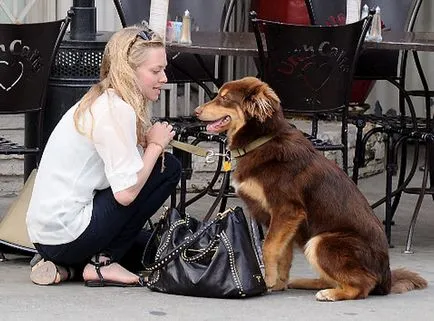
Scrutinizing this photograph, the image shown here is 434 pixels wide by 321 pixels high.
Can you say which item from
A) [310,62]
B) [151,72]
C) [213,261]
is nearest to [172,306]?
[213,261]

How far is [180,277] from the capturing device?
5.25 m

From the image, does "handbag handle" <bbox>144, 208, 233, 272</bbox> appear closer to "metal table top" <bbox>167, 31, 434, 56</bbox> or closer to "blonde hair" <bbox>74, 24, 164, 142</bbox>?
"blonde hair" <bbox>74, 24, 164, 142</bbox>

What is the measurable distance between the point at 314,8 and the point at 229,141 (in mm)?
2348

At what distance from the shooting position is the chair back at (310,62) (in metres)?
6.10

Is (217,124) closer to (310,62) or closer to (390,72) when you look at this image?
(310,62)

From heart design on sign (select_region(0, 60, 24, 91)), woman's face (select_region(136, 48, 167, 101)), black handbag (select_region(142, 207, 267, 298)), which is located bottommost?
black handbag (select_region(142, 207, 267, 298))

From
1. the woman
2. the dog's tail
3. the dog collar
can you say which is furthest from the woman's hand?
the dog's tail

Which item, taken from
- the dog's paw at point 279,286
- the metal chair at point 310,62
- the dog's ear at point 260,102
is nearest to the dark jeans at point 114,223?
the dog's ear at point 260,102

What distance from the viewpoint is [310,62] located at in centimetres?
618

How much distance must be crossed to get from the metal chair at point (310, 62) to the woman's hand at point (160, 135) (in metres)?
0.93

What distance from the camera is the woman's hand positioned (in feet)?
17.5

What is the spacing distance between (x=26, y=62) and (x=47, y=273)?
109 centimetres

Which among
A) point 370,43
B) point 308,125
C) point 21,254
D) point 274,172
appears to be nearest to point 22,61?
point 21,254

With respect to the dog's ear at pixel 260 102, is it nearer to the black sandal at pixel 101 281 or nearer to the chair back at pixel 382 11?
the black sandal at pixel 101 281
